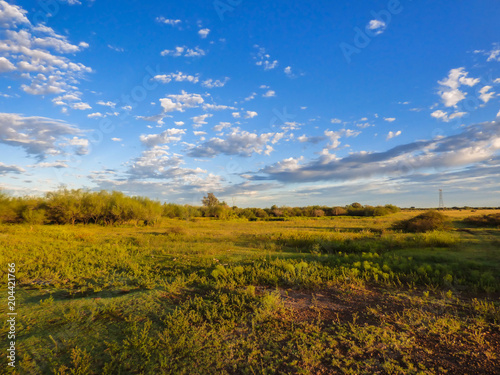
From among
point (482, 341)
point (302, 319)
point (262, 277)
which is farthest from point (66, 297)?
point (482, 341)

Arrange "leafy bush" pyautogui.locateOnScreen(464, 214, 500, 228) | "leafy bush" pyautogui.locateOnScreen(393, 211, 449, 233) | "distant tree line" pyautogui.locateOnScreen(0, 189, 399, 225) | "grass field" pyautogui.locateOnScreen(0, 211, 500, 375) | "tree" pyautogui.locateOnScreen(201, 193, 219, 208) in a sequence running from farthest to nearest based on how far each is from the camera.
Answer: "tree" pyautogui.locateOnScreen(201, 193, 219, 208)
"distant tree line" pyautogui.locateOnScreen(0, 189, 399, 225)
"leafy bush" pyautogui.locateOnScreen(464, 214, 500, 228)
"leafy bush" pyautogui.locateOnScreen(393, 211, 449, 233)
"grass field" pyautogui.locateOnScreen(0, 211, 500, 375)

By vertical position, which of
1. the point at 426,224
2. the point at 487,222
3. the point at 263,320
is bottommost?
the point at 263,320

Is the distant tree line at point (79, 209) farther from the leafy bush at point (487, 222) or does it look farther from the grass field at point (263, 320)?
the leafy bush at point (487, 222)

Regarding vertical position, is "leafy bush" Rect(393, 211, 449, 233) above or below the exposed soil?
above

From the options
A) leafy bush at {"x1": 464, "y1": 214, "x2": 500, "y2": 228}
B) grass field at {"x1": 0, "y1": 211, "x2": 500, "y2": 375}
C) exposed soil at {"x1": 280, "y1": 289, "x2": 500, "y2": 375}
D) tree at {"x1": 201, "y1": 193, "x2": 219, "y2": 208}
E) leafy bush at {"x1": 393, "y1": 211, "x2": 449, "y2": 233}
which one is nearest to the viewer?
exposed soil at {"x1": 280, "y1": 289, "x2": 500, "y2": 375}

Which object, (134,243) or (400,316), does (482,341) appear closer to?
(400,316)

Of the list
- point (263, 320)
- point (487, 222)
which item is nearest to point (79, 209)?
point (263, 320)

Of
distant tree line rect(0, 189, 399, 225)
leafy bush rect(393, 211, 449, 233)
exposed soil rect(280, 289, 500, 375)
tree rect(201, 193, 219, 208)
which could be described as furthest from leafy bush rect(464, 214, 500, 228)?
tree rect(201, 193, 219, 208)

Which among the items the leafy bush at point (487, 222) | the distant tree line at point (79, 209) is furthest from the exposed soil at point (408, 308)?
the distant tree line at point (79, 209)

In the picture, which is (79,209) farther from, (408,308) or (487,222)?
(487,222)

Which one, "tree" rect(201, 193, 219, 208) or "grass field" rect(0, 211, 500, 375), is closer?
"grass field" rect(0, 211, 500, 375)

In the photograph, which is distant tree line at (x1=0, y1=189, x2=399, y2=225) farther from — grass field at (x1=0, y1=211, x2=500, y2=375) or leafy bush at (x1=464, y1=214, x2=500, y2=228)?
leafy bush at (x1=464, y1=214, x2=500, y2=228)

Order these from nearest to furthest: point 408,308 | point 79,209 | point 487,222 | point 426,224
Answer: point 408,308 → point 426,224 → point 487,222 → point 79,209

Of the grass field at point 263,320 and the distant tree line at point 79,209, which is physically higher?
the distant tree line at point 79,209
